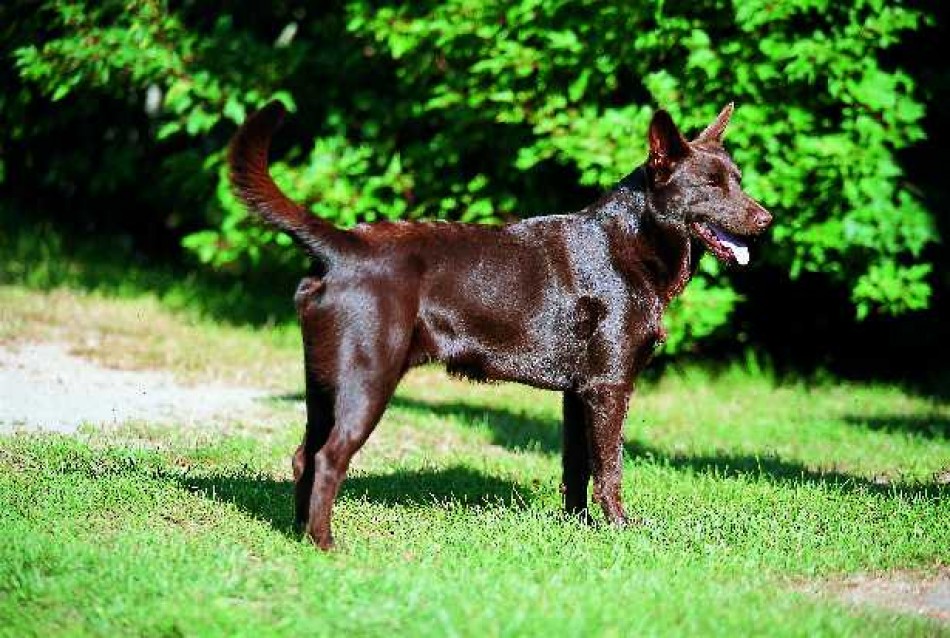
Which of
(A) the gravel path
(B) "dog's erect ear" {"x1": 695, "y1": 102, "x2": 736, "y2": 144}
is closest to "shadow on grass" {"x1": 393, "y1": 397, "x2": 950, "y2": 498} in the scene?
(A) the gravel path

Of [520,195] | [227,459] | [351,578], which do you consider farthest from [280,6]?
[351,578]

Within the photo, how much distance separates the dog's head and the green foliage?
332 cm

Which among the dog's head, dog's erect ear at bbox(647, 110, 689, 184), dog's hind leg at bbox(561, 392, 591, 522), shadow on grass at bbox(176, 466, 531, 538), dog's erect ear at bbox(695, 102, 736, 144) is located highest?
dog's erect ear at bbox(695, 102, 736, 144)

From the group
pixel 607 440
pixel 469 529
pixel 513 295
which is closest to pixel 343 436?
pixel 469 529

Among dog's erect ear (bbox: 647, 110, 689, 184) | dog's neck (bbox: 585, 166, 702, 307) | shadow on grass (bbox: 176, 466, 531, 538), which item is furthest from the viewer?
shadow on grass (bbox: 176, 466, 531, 538)

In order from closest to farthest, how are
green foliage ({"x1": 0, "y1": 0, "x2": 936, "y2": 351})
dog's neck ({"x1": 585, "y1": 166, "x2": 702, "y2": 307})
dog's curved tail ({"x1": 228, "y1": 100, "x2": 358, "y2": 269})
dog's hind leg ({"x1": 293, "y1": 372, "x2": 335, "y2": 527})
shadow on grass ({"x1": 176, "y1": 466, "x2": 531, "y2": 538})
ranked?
1. dog's curved tail ({"x1": 228, "y1": 100, "x2": 358, "y2": 269})
2. dog's hind leg ({"x1": 293, "y1": 372, "x2": 335, "y2": 527})
3. dog's neck ({"x1": 585, "y1": 166, "x2": 702, "y2": 307})
4. shadow on grass ({"x1": 176, "y1": 466, "x2": 531, "y2": 538})
5. green foliage ({"x1": 0, "y1": 0, "x2": 936, "y2": 351})

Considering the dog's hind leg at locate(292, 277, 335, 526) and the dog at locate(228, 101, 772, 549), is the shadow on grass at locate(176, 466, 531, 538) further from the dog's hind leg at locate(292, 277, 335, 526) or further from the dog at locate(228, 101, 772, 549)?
the dog at locate(228, 101, 772, 549)

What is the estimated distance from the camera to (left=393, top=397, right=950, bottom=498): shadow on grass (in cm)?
712

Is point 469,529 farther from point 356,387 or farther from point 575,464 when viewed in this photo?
point 356,387

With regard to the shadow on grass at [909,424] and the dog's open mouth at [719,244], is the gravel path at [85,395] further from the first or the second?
the shadow on grass at [909,424]

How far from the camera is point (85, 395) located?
8891 millimetres

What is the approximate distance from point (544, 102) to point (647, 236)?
395cm

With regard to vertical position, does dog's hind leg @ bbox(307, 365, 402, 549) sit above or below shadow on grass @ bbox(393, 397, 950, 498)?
above

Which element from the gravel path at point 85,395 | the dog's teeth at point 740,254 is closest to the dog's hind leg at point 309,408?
the dog's teeth at point 740,254
